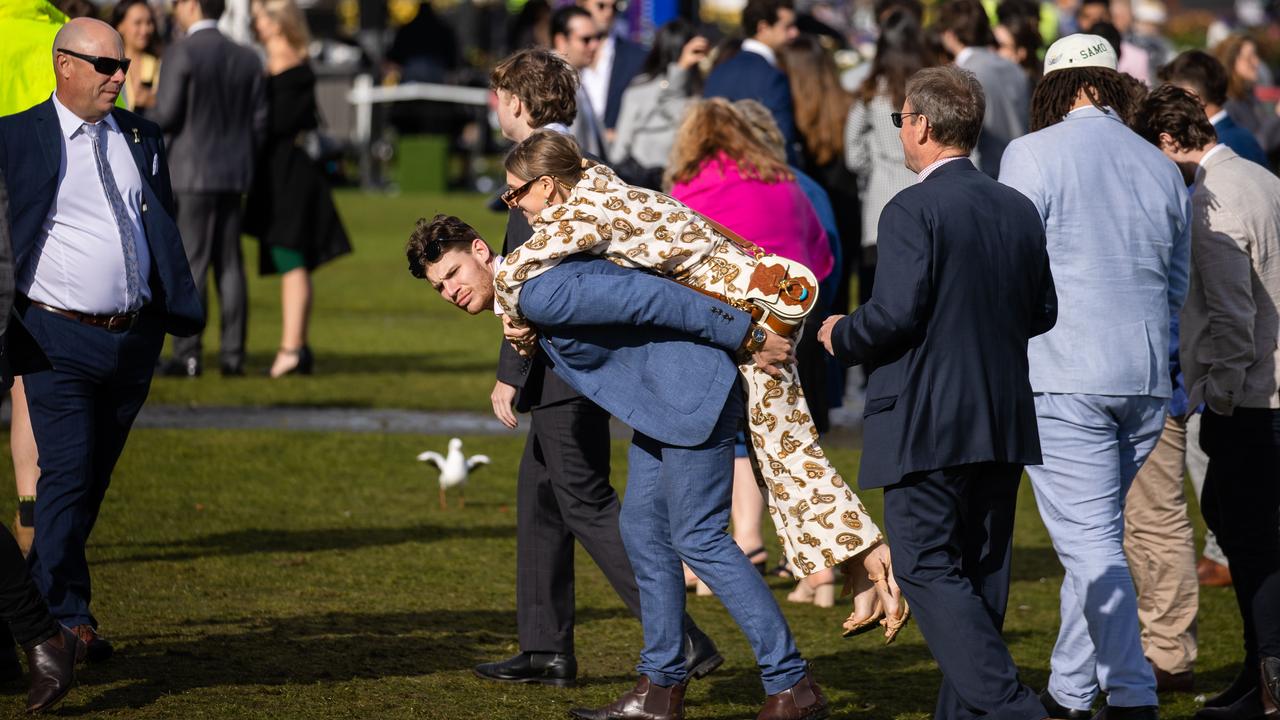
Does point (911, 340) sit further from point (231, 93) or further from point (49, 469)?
point (231, 93)

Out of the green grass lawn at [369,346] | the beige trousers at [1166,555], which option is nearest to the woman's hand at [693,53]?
the green grass lawn at [369,346]

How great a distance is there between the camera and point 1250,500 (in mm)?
5785

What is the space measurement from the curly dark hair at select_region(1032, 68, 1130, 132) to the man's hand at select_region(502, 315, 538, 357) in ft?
5.91

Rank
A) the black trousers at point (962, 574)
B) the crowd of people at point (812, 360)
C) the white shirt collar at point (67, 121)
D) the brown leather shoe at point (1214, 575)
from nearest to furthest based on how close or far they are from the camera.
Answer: the black trousers at point (962, 574) → the crowd of people at point (812, 360) → the white shirt collar at point (67, 121) → the brown leather shoe at point (1214, 575)

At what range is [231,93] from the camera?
38.6 ft

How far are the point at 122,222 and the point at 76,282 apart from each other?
254 millimetres

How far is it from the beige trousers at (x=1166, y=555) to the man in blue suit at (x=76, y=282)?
3.43m

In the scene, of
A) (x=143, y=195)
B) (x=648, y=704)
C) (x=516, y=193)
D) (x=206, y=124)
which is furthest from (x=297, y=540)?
(x=206, y=124)

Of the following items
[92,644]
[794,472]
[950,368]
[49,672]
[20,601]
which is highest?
[950,368]

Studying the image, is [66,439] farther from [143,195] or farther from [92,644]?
[143,195]

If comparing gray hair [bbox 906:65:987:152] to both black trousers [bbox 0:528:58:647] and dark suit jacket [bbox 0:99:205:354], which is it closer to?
dark suit jacket [bbox 0:99:205:354]

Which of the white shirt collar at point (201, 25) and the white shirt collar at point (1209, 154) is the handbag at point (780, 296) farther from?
the white shirt collar at point (201, 25)

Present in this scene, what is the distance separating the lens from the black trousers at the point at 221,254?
465 inches

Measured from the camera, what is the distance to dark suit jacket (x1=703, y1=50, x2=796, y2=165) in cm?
948
